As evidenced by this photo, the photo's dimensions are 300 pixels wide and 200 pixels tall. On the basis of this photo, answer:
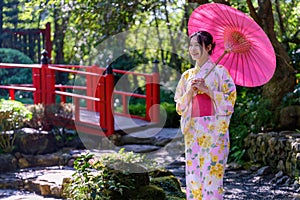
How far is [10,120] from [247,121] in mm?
3520

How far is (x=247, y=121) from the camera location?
28.5 feet

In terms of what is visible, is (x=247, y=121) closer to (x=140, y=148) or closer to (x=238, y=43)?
(x=140, y=148)

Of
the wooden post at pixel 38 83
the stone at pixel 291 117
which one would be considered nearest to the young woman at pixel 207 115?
the stone at pixel 291 117

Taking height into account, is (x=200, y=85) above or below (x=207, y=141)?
above

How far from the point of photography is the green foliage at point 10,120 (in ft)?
27.7

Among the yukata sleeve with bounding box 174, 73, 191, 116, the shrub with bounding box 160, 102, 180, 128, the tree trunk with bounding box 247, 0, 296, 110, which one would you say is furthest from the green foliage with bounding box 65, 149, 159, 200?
the shrub with bounding box 160, 102, 180, 128

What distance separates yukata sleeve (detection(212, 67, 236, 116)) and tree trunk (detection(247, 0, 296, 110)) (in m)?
3.95

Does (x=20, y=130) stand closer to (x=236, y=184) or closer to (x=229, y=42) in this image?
(x=236, y=184)

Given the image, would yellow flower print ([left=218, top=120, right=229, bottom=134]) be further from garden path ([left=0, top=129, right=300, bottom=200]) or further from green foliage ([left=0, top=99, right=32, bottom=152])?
green foliage ([left=0, top=99, right=32, bottom=152])

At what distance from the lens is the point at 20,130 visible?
8.71m

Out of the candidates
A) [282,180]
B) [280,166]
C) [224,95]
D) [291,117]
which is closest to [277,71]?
[291,117]

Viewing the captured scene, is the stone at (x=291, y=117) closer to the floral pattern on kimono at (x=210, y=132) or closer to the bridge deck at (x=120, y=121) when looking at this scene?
the bridge deck at (x=120, y=121)

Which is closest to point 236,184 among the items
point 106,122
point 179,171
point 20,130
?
point 179,171

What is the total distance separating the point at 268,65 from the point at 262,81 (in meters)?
0.14
